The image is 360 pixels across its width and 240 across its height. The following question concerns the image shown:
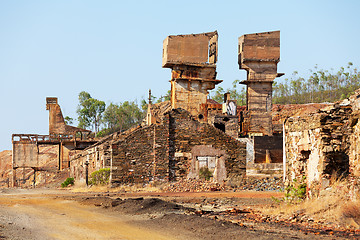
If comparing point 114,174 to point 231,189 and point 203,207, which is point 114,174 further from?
point 203,207

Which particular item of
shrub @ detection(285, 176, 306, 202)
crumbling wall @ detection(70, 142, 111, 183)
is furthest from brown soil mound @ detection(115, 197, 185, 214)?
crumbling wall @ detection(70, 142, 111, 183)

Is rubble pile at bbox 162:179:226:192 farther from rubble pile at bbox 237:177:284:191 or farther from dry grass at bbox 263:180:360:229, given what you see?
dry grass at bbox 263:180:360:229

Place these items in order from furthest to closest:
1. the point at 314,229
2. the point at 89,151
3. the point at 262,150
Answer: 1. the point at 262,150
2. the point at 89,151
3. the point at 314,229

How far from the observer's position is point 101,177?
28.8 metres

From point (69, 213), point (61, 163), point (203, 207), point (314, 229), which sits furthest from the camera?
point (61, 163)

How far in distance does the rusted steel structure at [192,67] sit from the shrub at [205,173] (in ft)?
57.8

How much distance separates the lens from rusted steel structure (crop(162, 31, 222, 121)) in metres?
47.3

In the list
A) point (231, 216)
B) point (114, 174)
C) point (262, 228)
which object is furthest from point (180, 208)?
point (114, 174)

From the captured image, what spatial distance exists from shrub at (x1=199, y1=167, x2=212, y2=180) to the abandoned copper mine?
77 mm

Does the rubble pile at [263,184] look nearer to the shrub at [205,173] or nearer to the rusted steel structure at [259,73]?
the shrub at [205,173]

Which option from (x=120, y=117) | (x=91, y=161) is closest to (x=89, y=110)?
(x=120, y=117)

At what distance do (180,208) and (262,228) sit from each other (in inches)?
204

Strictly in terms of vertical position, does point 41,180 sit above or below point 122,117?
below

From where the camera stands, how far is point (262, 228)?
11445 millimetres
